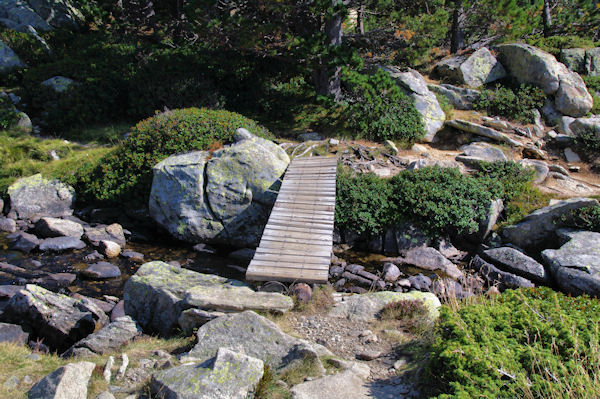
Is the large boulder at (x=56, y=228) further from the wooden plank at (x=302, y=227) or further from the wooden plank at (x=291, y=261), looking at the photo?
the wooden plank at (x=291, y=261)

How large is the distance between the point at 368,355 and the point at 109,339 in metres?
4.50

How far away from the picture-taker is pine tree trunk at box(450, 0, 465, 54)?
894 inches

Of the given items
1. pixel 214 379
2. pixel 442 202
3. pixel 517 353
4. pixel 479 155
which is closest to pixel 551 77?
pixel 479 155

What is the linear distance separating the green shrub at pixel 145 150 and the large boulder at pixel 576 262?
10.6 metres

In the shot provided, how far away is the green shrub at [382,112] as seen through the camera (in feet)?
56.3

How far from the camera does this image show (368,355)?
6625 millimetres

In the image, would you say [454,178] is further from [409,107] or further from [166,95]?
[166,95]

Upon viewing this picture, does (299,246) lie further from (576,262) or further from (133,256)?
(576,262)

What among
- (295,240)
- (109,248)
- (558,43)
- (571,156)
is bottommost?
(109,248)

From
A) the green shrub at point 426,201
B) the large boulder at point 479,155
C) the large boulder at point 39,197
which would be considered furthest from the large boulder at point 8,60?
the large boulder at point 479,155

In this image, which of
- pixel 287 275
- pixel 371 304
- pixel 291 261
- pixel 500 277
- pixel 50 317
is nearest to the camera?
pixel 50 317

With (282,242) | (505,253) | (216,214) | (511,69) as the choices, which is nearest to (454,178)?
(505,253)

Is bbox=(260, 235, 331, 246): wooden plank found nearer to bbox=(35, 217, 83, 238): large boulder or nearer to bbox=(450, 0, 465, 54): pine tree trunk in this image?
bbox=(35, 217, 83, 238): large boulder

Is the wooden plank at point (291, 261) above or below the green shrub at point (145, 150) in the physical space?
below
